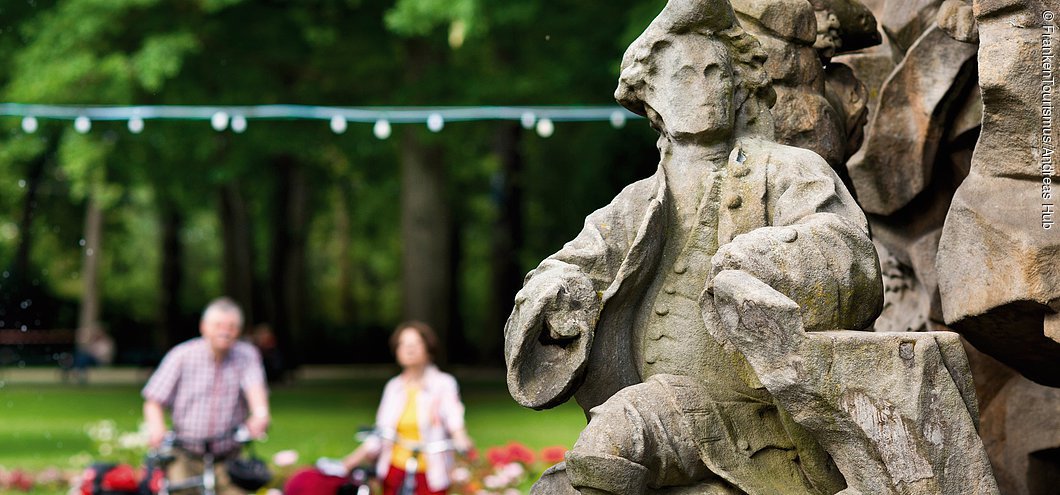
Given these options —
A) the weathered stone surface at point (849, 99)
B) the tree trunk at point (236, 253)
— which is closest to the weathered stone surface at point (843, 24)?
the weathered stone surface at point (849, 99)

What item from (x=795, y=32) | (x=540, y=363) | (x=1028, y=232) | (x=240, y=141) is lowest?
(x=540, y=363)

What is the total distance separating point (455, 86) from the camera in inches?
653

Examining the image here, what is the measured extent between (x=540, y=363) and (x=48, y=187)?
26.9 metres

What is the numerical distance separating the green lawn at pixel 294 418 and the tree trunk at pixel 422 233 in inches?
55.3

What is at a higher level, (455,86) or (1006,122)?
(455,86)

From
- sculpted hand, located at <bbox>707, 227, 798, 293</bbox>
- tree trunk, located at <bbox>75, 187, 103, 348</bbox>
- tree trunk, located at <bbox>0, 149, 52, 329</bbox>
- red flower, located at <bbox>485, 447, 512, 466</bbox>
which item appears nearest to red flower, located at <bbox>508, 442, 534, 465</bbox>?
red flower, located at <bbox>485, 447, 512, 466</bbox>

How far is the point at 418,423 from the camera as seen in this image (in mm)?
7578

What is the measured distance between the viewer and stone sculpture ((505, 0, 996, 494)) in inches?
151

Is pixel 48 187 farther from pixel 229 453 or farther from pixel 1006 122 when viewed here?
pixel 1006 122

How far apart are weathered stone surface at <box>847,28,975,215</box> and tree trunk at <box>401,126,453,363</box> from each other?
13.1 m

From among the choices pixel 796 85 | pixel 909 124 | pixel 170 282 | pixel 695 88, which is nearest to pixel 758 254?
pixel 695 88

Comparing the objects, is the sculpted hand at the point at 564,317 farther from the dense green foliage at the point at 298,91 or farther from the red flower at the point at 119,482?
the dense green foliage at the point at 298,91

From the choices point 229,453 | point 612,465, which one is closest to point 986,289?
point 612,465

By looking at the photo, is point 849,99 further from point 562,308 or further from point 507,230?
point 507,230
